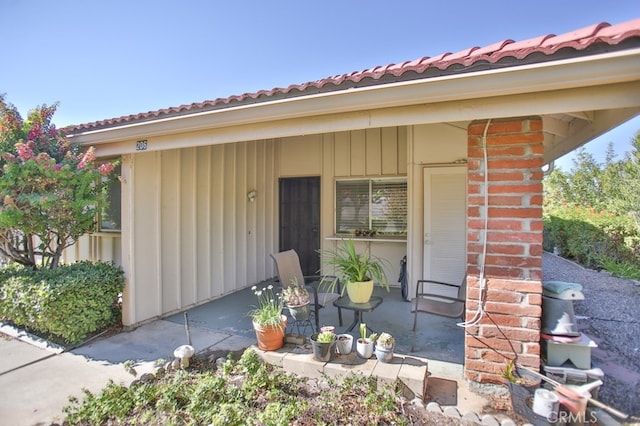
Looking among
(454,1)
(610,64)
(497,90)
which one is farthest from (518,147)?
(454,1)

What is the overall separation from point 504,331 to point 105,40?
7064 mm

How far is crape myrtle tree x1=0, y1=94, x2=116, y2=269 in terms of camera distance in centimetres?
383

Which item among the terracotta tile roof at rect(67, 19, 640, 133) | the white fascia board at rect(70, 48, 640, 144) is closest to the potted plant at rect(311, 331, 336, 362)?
the white fascia board at rect(70, 48, 640, 144)

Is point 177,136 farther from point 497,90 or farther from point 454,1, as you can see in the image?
point 454,1

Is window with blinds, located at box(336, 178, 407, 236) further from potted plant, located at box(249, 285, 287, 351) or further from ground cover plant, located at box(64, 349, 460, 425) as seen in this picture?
ground cover plant, located at box(64, 349, 460, 425)

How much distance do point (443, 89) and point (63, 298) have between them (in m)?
4.45

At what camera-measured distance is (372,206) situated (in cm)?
670

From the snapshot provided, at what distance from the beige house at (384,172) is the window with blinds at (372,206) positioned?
0.07ft

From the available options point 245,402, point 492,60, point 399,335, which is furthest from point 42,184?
point 492,60

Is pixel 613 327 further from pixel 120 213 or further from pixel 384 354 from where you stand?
pixel 120 213

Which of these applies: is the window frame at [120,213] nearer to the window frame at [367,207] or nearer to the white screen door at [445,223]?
the window frame at [367,207]

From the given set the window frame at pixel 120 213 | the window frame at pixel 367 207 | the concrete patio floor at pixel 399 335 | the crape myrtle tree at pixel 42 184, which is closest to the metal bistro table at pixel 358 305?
the concrete patio floor at pixel 399 335

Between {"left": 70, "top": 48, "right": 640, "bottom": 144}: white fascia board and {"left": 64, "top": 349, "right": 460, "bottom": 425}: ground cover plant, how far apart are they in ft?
7.25

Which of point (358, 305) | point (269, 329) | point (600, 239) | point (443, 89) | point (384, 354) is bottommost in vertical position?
point (384, 354)
